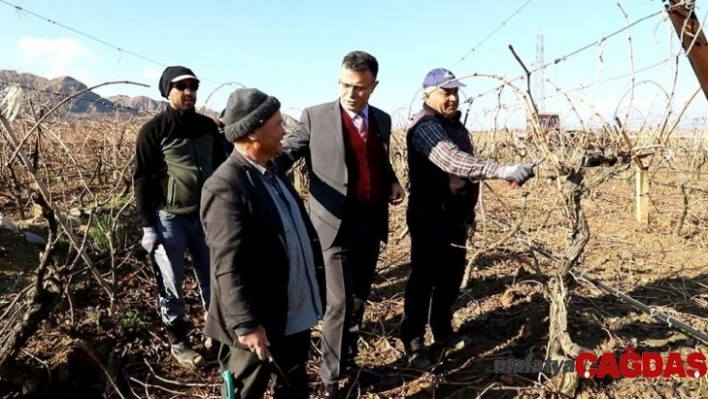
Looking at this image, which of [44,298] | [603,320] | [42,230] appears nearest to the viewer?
[44,298]

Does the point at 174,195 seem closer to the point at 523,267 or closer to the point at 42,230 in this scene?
the point at 523,267

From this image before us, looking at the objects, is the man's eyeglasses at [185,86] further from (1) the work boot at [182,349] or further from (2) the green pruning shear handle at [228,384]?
(2) the green pruning shear handle at [228,384]

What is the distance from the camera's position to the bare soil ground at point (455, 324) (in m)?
2.49

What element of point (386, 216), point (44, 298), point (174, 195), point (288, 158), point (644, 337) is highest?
point (288, 158)

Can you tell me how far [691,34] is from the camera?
72.6 inches

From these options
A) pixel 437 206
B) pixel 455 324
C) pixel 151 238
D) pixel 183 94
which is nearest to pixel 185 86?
pixel 183 94

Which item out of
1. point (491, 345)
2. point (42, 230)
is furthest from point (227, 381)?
point (42, 230)

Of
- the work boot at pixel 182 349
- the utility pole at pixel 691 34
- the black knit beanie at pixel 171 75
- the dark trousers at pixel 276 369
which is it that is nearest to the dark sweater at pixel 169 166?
the black knit beanie at pixel 171 75

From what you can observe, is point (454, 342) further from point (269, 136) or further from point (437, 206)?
point (269, 136)

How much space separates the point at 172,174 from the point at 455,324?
1969mm

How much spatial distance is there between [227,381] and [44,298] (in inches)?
46.6

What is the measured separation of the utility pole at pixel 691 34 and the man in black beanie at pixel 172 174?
2.13 meters

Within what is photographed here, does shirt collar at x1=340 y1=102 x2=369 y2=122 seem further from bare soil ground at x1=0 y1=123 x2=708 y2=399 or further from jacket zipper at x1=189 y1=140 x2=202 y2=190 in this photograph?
jacket zipper at x1=189 y1=140 x2=202 y2=190

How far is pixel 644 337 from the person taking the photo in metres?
2.86
